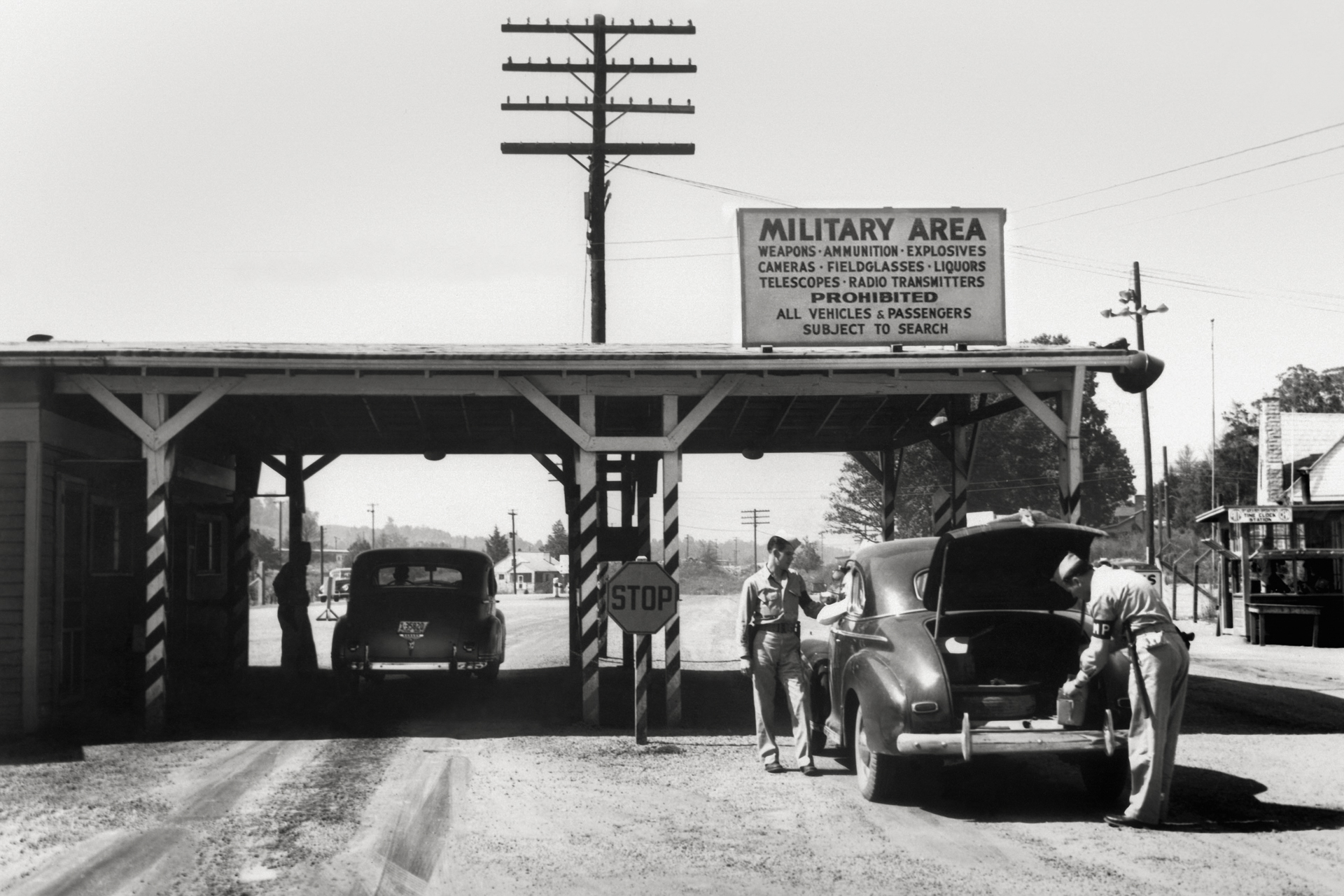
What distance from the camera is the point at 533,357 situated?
43.5ft

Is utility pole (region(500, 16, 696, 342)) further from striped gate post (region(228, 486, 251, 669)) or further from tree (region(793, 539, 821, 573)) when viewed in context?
tree (region(793, 539, 821, 573))

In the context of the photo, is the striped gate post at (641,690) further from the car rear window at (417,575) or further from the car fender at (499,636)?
the car rear window at (417,575)

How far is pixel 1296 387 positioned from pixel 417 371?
79185 millimetres

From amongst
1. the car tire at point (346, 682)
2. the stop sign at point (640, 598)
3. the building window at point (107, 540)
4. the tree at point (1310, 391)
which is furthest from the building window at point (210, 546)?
the tree at point (1310, 391)

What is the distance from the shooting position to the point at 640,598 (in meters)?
12.0

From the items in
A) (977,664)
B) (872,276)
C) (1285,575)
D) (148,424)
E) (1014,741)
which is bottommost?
(1285,575)

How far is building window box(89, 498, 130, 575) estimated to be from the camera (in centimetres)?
1573

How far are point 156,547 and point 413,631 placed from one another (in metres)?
3.71

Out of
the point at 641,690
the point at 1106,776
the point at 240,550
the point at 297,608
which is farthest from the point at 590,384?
the point at 240,550

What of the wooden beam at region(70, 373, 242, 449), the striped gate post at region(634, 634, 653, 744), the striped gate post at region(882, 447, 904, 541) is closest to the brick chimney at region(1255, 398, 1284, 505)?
the striped gate post at region(882, 447, 904, 541)

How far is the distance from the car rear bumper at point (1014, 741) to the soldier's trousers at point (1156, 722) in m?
0.19

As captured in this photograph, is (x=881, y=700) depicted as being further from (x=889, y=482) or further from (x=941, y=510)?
(x=889, y=482)

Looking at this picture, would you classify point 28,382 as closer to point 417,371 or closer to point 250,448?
point 417,371

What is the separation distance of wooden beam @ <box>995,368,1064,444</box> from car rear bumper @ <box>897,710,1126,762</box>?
19.8ft
